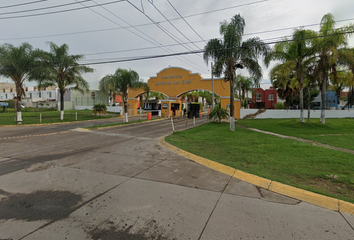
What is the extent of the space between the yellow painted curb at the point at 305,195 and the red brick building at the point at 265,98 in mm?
50423

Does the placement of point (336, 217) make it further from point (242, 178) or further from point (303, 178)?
point (242, 178)

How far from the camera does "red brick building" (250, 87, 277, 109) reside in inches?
2020

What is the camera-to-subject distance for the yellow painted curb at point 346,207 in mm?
3436

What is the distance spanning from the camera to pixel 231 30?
13.8 meters

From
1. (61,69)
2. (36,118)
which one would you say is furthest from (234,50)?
(36,118)

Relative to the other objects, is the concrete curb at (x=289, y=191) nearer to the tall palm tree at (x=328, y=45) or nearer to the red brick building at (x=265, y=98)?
the tall palm tree at (x=328, y=45)

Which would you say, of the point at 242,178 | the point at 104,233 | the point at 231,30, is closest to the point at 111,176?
the point at 104,233

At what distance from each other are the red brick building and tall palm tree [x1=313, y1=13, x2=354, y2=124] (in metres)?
35.4

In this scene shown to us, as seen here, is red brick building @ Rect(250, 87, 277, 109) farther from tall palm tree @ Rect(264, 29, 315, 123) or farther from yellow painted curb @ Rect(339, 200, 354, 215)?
yellow painted curb @ Rect(339, 200, 354, 215)

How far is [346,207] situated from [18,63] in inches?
947

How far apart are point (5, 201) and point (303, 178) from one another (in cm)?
623

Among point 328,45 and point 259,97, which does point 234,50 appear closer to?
point 328,45

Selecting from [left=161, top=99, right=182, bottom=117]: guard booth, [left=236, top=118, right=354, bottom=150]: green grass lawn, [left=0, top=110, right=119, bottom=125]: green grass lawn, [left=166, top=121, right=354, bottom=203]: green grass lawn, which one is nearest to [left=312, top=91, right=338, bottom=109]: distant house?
[left=161, top=99, right=182, bottom=117]: guard booth

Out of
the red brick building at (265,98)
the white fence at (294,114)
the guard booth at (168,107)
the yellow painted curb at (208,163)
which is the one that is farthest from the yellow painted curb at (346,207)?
the red brick building at (265,98)
